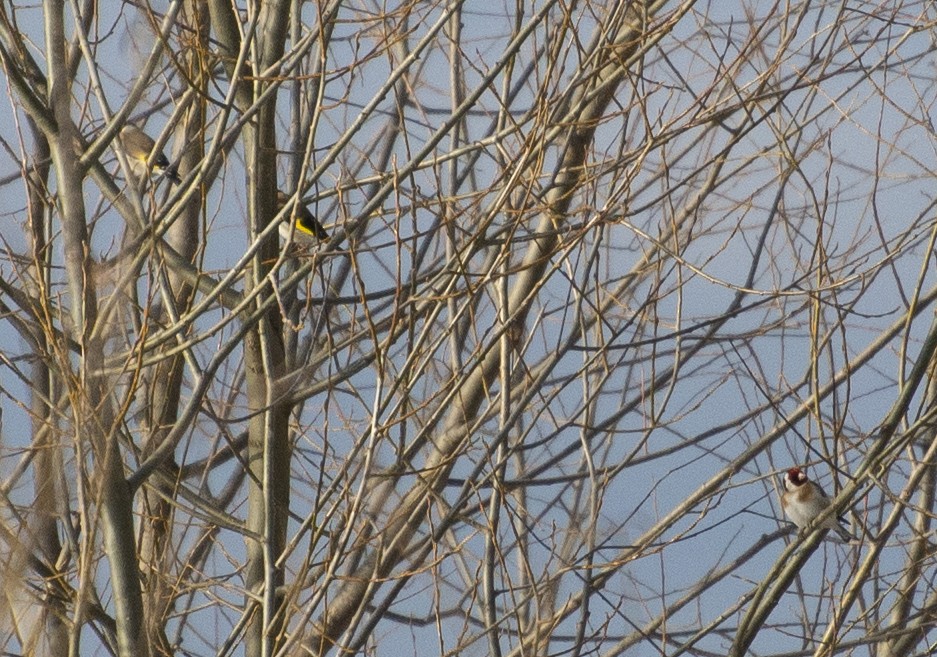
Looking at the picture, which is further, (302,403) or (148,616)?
(302,403)

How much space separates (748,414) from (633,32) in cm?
150

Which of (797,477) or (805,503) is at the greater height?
(797,477)

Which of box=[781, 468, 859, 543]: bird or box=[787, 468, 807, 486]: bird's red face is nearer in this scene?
box=[781, 468, 859, 543]: bird

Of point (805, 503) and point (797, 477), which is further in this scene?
point (797, 477)

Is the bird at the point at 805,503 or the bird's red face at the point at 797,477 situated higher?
the bird's red face at the point at 797,477

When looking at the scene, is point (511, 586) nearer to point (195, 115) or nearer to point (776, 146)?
point (195, 115)

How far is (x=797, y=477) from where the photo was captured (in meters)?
5.64

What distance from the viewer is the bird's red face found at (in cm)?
554

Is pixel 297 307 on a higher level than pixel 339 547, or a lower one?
higher

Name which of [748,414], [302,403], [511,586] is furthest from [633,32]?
[511,586]

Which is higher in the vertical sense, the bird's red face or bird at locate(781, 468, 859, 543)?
the bird's red face

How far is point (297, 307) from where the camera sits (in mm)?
4195

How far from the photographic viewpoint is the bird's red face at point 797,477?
5535 millimetres

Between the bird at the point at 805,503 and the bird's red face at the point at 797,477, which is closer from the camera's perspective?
the bird at the point at 805,503
